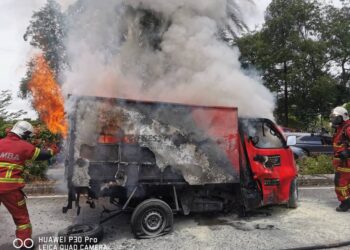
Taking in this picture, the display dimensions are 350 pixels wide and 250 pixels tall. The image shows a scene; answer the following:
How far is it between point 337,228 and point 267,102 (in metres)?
2.38

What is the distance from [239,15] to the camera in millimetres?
9109

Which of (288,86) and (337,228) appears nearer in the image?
(337,228)

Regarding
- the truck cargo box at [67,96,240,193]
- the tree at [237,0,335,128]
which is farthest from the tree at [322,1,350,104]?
the truck cargo box at [67,96,240,193]

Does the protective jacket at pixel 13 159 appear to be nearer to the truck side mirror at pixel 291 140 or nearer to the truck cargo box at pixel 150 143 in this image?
the truck cargo box at pixel 150 143

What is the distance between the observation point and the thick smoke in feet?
22.2

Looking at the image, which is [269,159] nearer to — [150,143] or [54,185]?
[150,143]

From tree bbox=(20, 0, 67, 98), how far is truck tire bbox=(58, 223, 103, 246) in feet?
11.3

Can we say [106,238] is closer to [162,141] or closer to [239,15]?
[162,141]

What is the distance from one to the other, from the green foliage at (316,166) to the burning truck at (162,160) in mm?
4504

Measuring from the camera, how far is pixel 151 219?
5508mm

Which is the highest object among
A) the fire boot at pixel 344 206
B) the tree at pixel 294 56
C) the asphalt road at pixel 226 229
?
the tree at pixel 294 56

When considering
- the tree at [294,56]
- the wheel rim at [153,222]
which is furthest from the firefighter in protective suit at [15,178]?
the tree at [294,56]

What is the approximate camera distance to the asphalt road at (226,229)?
17.1 feet

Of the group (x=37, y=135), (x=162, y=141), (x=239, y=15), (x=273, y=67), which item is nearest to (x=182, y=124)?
(x=162, y=141)
